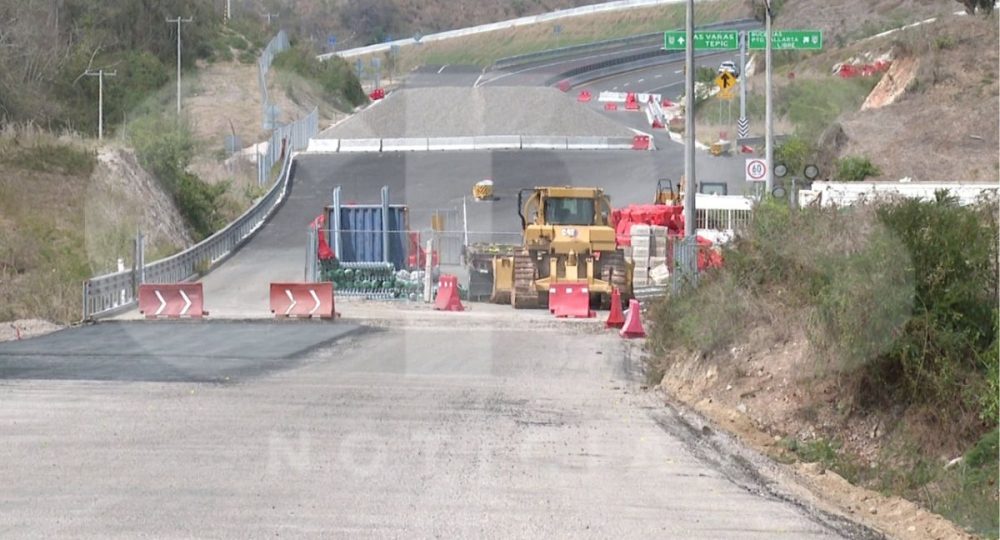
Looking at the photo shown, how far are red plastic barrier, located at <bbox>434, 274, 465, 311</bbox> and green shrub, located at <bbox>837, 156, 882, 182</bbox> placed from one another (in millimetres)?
17651

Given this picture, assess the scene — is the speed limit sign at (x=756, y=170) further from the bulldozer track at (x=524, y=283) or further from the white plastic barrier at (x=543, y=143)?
the white plastic barrier at (x=543, y=143)

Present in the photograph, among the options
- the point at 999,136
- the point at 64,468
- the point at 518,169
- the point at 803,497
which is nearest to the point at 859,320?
the point at 803,497

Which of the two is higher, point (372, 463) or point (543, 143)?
point (543, 143)

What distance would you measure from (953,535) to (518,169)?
187 ft

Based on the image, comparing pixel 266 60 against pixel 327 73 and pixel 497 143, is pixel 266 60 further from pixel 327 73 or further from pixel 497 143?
pixel 497 143

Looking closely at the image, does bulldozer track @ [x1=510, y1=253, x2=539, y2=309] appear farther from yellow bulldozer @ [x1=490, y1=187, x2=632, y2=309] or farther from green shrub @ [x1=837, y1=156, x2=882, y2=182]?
green shrub @ [x1=837, y1=156, x2=882, y2=182]

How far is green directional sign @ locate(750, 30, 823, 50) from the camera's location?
4306cm

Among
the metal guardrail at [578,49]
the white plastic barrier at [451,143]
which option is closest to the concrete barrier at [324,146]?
the white plastic barrier at [451,143]

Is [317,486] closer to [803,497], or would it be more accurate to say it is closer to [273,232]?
[803,497]

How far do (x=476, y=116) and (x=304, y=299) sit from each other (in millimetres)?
54541

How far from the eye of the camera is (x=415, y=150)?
76.9 m

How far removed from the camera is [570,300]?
3466 centimetres

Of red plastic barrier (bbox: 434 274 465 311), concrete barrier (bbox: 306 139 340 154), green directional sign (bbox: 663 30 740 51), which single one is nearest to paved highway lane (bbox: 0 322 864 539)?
red plastic barrier (bbox: 434 274 465 311)

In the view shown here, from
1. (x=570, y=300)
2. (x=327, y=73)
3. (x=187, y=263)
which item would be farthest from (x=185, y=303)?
(x=327, y=73)
